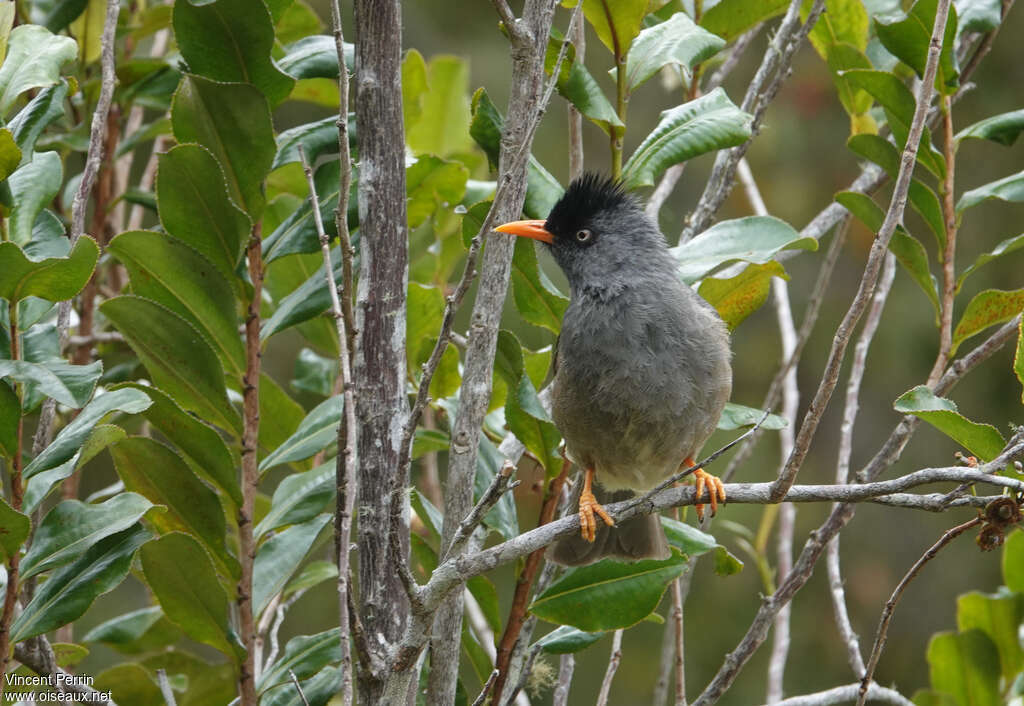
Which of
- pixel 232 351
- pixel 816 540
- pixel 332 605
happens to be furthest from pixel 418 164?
pixel 332 605

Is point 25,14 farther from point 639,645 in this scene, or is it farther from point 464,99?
point 639,645

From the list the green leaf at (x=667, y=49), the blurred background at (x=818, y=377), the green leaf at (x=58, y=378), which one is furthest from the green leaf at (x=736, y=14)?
the blurred background at (x=818, y=377)

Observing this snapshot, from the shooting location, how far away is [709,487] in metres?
3.11

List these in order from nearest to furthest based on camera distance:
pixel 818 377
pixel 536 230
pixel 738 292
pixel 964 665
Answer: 1. pixel 738 292
2. pixel 964 665
3. pixel 536 230
4. pixel 818 377

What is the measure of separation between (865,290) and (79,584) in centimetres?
186

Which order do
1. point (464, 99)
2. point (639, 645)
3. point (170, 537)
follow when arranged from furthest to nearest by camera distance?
point (639, 645)
point (464, 99)
point (170, 537)

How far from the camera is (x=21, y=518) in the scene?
2.38 m

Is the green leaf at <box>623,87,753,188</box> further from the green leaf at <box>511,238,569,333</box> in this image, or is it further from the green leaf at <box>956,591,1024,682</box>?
the green leaf at <box>956,591,1024,682</box>

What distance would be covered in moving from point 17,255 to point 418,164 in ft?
4.14

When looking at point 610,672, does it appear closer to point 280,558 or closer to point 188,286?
point 280,558

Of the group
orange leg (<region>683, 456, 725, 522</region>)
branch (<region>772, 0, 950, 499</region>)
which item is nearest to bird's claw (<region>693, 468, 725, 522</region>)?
orange leg (<region>683, 456, 725, 522</region>)

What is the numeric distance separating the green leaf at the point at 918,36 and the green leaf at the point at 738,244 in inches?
23.9

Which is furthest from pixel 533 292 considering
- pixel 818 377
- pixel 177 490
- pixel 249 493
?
pixel 818 377

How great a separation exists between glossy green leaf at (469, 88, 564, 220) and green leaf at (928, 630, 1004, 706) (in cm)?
190
